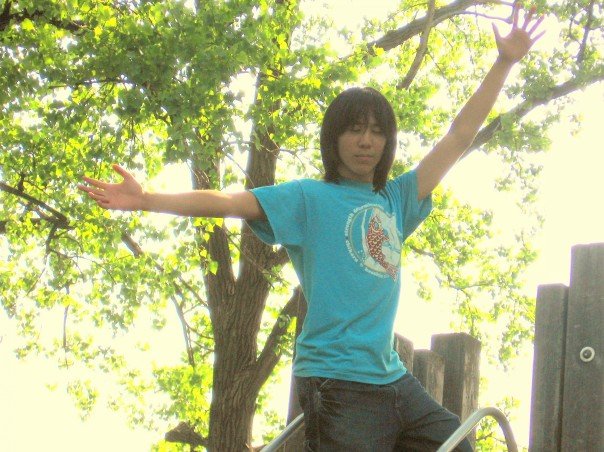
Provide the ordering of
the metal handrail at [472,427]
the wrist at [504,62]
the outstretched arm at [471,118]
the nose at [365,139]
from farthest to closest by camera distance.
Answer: the wrist at [504,62], the outstretched arm at [471,118], the nose at [365,139], the metal handrail at [472,427]

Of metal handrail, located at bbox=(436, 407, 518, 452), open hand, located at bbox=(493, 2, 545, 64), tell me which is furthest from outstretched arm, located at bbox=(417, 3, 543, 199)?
metal handrail, located at bbox=(436, 407, 518, 452)

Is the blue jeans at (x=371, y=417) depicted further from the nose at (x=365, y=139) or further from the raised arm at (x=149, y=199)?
the nose at (x=365, y=139)

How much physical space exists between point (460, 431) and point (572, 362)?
25.1 inches

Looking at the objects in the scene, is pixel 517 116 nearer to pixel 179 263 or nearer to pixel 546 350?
pixel 179 263

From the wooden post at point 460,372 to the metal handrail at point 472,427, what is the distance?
0.68ft

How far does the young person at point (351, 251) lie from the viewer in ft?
10.1

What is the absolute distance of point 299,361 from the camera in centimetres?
322

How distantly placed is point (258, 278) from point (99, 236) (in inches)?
97.2

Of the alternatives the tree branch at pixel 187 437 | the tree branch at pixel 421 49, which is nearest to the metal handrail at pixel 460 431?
the tree branch at pixel 421 49

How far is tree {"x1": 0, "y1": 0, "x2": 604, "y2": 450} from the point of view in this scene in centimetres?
898

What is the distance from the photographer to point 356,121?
3.49 metres

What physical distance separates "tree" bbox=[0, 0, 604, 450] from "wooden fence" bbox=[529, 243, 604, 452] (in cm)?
543

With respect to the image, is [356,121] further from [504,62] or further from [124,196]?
[124,196]

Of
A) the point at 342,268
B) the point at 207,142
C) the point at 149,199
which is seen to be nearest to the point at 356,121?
the point at 342,268
